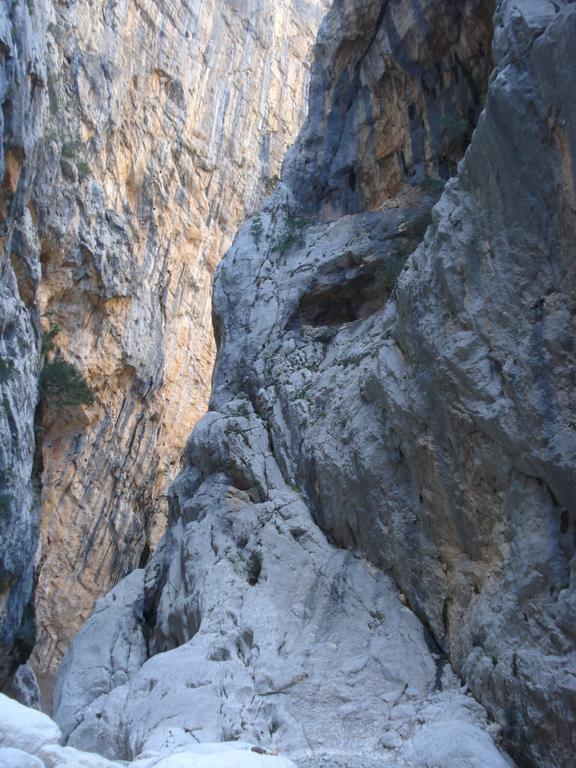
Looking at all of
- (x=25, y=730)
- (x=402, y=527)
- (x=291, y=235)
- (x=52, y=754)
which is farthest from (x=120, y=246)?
(x=52, y=754)

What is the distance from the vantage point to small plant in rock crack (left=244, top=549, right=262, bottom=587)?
1249cm

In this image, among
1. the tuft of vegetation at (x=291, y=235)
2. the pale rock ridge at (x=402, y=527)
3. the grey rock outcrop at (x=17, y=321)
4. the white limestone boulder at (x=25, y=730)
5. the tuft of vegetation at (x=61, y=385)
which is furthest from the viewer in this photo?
the tuft of vegetation at (x=61, y=385)

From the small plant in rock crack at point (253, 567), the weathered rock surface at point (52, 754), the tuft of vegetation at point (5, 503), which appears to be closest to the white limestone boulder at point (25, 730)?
the weathered rock surface at point (52, 754)

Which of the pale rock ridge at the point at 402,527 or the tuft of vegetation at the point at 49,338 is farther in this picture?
the tuft of vegetation at the point at 49,338

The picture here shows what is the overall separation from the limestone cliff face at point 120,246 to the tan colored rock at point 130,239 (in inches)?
2.9

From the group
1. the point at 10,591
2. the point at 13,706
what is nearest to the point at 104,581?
the point at 10,591

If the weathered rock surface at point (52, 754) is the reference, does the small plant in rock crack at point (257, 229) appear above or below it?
above

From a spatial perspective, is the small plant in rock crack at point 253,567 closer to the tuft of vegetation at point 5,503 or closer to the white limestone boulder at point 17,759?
the tuft of vegetation at point 5,503

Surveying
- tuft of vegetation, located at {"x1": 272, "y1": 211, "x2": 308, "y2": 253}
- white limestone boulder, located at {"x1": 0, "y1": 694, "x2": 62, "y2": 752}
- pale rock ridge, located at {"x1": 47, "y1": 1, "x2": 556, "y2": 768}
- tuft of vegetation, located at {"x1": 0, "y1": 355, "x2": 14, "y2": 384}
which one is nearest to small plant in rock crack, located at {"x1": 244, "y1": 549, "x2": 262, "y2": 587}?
pale rock ridge, located at {"x1": 47, "y1": 1, "x2": 556, "y2": 768}

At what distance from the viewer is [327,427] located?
13359 millimetres

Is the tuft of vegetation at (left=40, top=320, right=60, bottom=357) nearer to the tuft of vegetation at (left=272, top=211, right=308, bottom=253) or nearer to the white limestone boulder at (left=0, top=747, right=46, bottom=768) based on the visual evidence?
the tuft of vegetation at (left=272, top=211, right=308, bottom=253)

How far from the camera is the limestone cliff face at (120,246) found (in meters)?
24.0

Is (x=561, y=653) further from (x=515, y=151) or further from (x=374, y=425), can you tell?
(x=515, y=151)

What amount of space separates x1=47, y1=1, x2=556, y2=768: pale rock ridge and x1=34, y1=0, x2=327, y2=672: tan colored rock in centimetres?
1165
